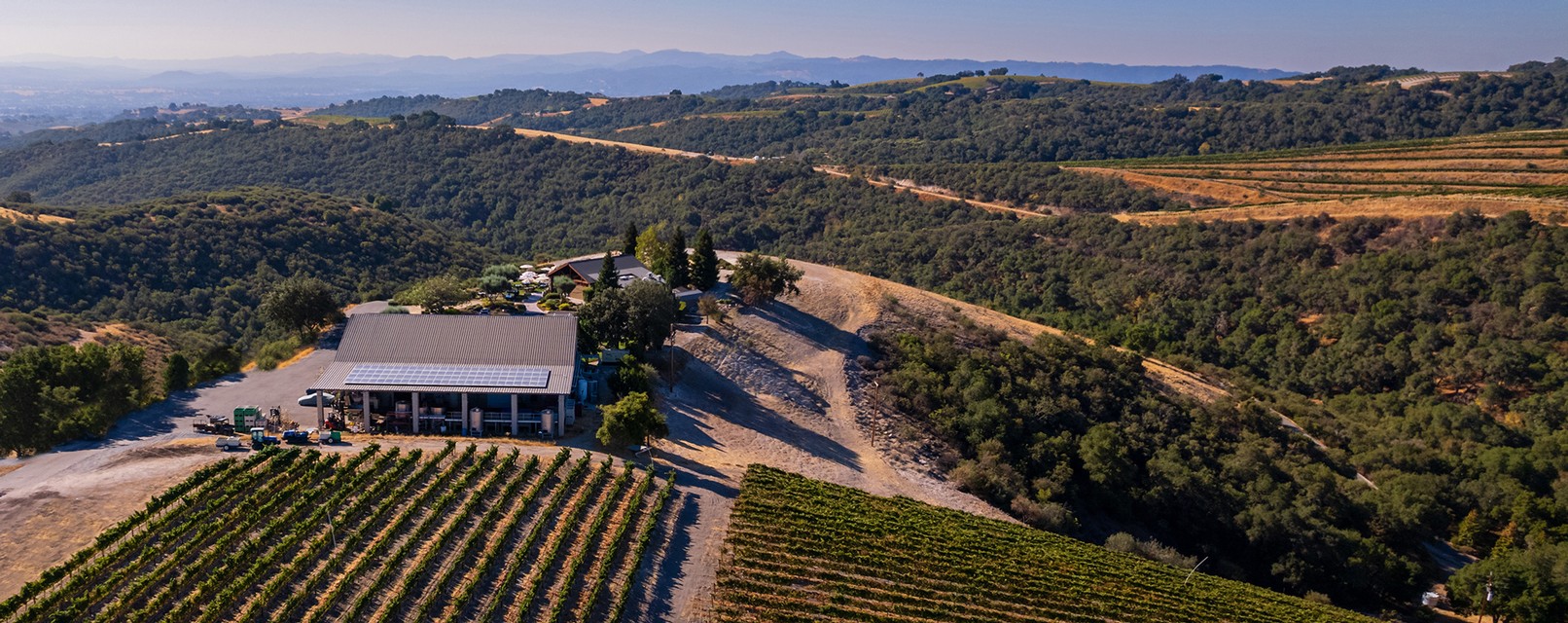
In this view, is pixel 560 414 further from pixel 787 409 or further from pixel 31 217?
pixel 31 217

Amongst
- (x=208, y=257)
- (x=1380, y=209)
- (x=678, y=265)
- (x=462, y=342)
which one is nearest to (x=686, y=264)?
(x=678, y=265)

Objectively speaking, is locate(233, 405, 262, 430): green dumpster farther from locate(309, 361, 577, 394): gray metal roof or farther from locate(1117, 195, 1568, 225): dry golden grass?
locate(1117, 195, 1568, 225): dry golden grass

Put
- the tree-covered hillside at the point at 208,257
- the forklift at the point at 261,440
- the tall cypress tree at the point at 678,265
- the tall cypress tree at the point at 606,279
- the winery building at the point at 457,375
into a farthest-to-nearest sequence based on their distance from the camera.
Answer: the tree-covered hillside at the point at 208,257
the tall cypress tree at the point at 678,265
the tall cypress tree at the point at 606,279
the winery building at the point at 457,375
the forklift at the point at 261,440

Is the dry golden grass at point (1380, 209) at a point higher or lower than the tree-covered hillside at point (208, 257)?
higher

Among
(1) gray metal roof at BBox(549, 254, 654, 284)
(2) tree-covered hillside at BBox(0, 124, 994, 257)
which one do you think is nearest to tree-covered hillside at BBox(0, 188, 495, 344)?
(2) tree-covered hillside at BBox(0, 124, 994, 257)

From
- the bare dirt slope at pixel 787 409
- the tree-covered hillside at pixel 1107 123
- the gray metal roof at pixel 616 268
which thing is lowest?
the bare dirt slope at pixel 787 409

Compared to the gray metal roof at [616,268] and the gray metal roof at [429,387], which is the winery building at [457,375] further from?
the gray metal roof at [616,268]

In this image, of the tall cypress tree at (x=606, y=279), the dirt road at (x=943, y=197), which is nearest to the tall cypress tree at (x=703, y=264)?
the tall cypress tree at (x=606, y=279)
